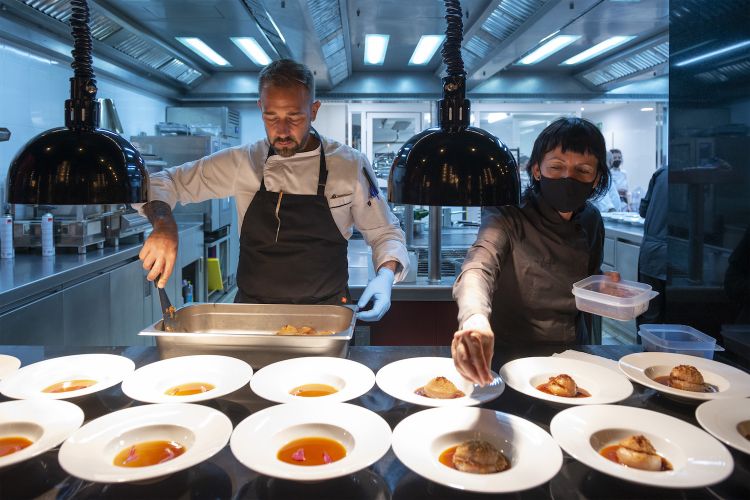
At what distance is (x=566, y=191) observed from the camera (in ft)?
6.20

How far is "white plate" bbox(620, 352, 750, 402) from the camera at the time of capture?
4.28 feet

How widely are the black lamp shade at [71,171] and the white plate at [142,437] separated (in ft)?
1.62

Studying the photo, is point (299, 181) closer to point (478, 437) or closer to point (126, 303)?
point (478, 437)

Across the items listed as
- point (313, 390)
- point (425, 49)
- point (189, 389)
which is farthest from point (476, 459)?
point (425, 49)

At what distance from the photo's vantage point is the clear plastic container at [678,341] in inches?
65.3

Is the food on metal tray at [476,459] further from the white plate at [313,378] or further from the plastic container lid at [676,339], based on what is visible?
the plastic container lid at [676,339]

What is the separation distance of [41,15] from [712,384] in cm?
455

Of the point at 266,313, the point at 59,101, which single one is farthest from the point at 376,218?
the point at 59,101

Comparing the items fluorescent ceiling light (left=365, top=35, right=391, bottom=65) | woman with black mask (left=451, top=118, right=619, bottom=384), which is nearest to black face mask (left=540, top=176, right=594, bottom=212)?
woman with black mask (left=451, top=118, right=619, bottom=384)

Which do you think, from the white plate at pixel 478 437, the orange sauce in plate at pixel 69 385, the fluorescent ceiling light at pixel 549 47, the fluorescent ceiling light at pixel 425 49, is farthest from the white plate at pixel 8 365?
the fluorescent ceiling light at pixel 549 47

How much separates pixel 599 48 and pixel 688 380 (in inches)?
217

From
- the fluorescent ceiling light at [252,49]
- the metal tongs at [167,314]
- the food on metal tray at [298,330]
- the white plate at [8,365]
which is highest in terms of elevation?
the fluorescent ceiling light at [252,49]

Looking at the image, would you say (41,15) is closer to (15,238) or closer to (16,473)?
(15,238)

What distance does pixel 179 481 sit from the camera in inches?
39.3
